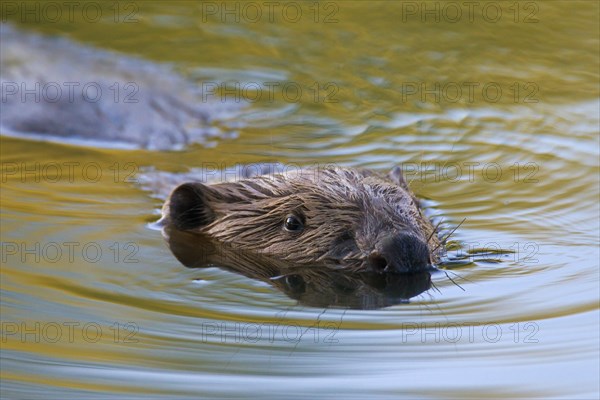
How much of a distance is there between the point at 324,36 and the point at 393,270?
17.7 ft

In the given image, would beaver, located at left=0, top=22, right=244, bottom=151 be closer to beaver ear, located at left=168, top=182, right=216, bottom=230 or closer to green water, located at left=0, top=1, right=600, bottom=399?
green water, located at left=0, top=1, right=600, bottom=399

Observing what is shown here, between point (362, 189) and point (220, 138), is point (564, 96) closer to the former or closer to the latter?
point (220, 138)

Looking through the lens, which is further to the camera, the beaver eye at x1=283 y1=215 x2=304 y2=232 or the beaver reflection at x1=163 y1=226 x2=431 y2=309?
the beaver eye at x1=283 y1=215 x2=304 y2=232

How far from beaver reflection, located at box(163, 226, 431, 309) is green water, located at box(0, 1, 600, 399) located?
0.11m

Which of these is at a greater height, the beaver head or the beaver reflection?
the beaver head

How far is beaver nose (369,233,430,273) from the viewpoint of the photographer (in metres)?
5.58

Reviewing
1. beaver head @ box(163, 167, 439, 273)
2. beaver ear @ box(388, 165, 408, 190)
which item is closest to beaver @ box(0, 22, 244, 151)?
beaver head @ box(163, 167, 439, 273)

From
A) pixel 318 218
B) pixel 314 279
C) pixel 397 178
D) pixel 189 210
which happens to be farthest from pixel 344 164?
pixel 314 279

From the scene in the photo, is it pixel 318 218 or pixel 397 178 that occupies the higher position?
pixel 397 178

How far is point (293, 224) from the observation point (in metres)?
6.17

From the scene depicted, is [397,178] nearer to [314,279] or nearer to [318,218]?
[318,218]

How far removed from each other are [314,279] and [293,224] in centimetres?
49

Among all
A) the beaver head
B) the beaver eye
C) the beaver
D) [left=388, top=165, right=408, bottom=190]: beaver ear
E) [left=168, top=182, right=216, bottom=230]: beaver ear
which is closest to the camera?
the beaver head

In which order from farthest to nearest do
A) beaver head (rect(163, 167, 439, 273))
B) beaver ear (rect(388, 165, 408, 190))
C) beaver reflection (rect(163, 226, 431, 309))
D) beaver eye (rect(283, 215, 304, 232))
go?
beaver ear (rect(388, 165, 408, 190)) → beaver eye (rect(283, 215, 304, 232)) → beaver head (rect(163, 167, 439, 273)) → beaver reflection (rect(163, 226, 431, 309))
